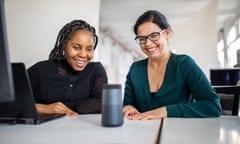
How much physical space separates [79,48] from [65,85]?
0.25 metres

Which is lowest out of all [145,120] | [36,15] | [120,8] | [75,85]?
[145,120]

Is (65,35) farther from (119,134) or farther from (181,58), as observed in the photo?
(119,134)

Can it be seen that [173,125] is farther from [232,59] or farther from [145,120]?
[232,59]

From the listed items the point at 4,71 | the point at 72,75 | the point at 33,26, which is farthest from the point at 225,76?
the point at 4,71

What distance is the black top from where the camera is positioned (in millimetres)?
1482

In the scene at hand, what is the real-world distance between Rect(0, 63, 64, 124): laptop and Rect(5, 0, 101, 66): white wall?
138 cm

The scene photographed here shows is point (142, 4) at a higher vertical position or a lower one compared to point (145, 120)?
higher

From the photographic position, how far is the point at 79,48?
5.16 feet

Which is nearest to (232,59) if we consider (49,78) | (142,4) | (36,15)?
(142,4)

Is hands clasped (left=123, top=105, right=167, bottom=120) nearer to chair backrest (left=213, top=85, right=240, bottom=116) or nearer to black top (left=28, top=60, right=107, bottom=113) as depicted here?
black top (left=28, top=60, right=107, bottom=113)

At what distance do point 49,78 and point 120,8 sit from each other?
424 centimetres

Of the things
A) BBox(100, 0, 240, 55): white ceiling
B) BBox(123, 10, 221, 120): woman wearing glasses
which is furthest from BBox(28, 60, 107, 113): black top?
BBox(100, 0, 240, 55): white ceiling

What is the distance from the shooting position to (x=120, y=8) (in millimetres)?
5484

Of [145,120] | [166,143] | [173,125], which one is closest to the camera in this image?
[166,143]
